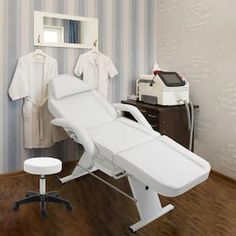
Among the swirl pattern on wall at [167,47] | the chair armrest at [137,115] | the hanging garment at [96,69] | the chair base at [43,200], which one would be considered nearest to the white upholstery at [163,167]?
the chair armrest at [137,115]

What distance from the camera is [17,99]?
2.83m

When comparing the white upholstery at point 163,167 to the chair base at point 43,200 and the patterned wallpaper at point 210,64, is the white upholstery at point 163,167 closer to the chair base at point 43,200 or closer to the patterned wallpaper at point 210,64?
the chair base at point 43,200

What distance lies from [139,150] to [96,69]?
1.53 meters

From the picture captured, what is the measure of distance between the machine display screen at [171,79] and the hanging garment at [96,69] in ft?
2.04

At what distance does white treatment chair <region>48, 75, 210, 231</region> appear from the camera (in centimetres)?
174

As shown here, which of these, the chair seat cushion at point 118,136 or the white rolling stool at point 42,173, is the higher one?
the chair seat cushion at point 118,136

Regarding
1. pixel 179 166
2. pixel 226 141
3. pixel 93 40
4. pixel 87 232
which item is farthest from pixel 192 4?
pixel 87 232

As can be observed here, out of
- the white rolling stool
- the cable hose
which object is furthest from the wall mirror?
the white rolling stool

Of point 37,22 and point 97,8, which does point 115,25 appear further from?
point 37,22

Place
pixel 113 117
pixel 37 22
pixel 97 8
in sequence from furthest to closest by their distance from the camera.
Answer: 1. pixel 97 8
2. pixel 37 22
3. pixel 113 117

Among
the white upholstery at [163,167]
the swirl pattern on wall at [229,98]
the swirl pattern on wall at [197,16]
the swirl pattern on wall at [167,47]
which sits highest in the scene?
the swirl pattern on wall at [197,16]

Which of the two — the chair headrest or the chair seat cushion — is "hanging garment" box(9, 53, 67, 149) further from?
the chair seat cushion

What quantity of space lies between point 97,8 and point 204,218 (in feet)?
7.69

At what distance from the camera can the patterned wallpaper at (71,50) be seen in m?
2.78
